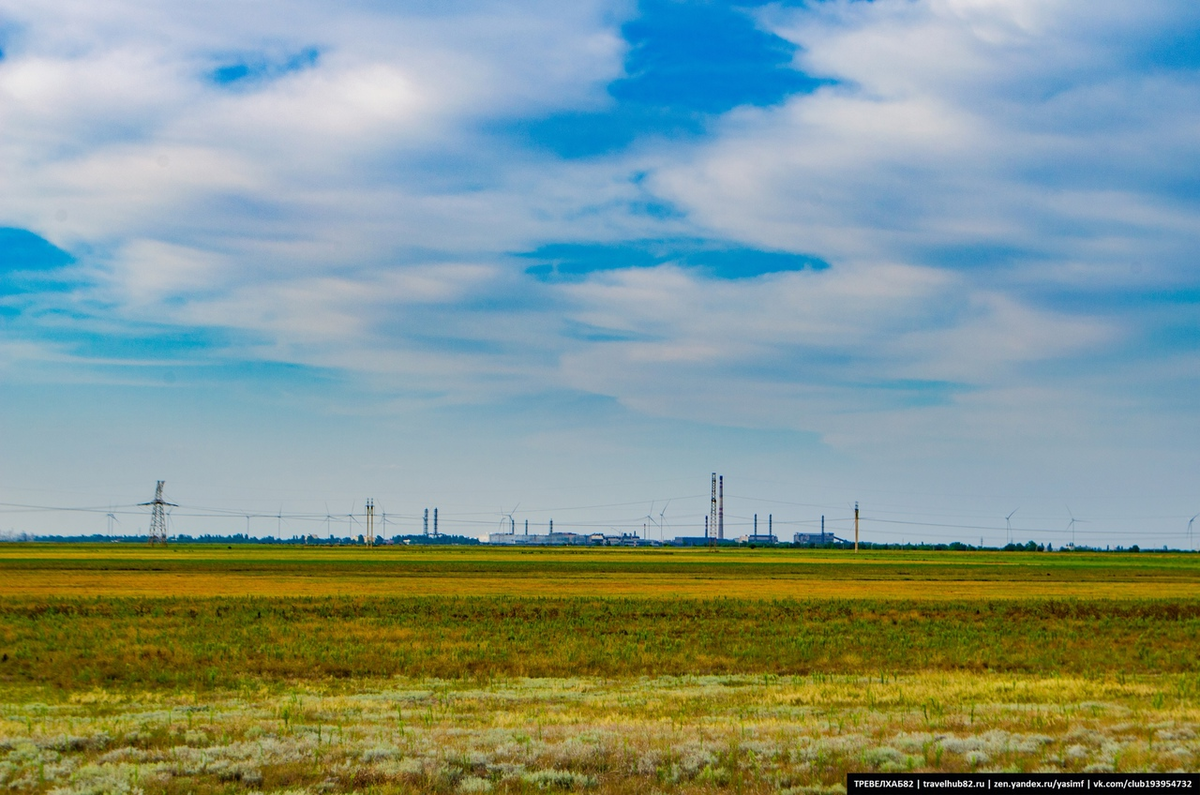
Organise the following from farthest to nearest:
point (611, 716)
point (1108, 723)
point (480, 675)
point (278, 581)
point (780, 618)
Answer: point (278, 581) → point (780, 618) → point (480, 675) → point (611, 716) → point (1108, 723)

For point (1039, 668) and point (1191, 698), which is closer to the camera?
point (1191, 698)

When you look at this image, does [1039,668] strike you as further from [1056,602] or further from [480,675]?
[1056,602]

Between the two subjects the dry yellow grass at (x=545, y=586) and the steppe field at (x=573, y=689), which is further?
the dry yellow grass at (x=545, y=586)

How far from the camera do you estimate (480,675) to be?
34312 mm

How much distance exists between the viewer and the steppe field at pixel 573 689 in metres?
15.3

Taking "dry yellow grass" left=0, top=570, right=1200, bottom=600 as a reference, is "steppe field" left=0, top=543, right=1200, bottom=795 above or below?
above

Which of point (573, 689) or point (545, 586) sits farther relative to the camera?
point (545, 586)

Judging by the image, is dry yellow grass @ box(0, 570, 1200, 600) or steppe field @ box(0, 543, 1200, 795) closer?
steppe field @ box(0, 543, 1200, 795)

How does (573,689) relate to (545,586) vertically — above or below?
above

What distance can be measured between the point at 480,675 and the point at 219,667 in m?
9.57

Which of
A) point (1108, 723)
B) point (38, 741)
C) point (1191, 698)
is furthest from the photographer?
point (1191, 698)

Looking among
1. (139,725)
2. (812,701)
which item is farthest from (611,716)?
(139,725)

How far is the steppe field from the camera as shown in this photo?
50.1ft

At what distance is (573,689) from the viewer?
96.6 feet
